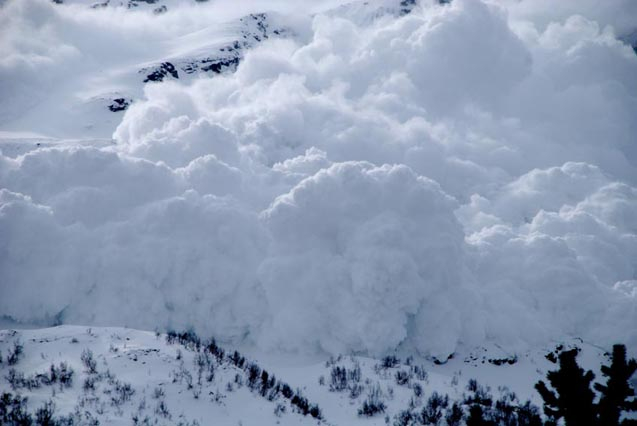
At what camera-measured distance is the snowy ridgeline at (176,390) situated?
45.9 ft

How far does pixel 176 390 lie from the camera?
15.3 meters

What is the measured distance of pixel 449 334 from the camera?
133 feet

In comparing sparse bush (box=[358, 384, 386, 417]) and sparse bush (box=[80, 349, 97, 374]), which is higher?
sparse bush (box=[80, 349, 97, 374])

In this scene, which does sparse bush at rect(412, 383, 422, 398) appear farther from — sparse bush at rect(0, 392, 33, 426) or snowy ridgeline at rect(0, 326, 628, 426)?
sparse bush at rect(0, 392, 33, 426)

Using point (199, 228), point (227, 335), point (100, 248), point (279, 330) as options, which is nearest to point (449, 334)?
point (279, 330)

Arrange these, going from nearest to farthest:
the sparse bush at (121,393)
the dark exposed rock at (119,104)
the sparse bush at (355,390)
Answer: the sparse bush at (121,393) < the sparse bush at (355,390) < the dark exposed rock at (119,104)

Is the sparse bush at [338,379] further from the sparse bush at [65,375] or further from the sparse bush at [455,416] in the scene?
the sparse bush at [65,375]

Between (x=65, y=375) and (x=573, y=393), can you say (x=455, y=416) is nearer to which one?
(x=573, y=393)

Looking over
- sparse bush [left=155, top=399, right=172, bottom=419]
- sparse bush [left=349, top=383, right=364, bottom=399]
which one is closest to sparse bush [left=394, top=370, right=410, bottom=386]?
sparse bush [left=349, top=383, right=364, bottom=399]

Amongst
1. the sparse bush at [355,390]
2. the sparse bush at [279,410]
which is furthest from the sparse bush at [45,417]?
the sparse bush at [355,390]

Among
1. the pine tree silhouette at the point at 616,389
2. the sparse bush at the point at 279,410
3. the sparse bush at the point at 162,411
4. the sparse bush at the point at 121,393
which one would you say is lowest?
the sparse bush at the point at 279,410

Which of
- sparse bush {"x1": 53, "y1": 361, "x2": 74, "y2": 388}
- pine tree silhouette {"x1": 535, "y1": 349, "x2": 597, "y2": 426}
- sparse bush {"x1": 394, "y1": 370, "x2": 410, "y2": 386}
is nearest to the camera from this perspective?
pine tree silhouette {"x1": 535, "y1": 349, "x2": 597, "y2": 426}

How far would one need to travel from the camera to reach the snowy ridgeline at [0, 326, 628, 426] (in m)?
14.0

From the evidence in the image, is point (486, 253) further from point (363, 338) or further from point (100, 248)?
point (100, 248)
